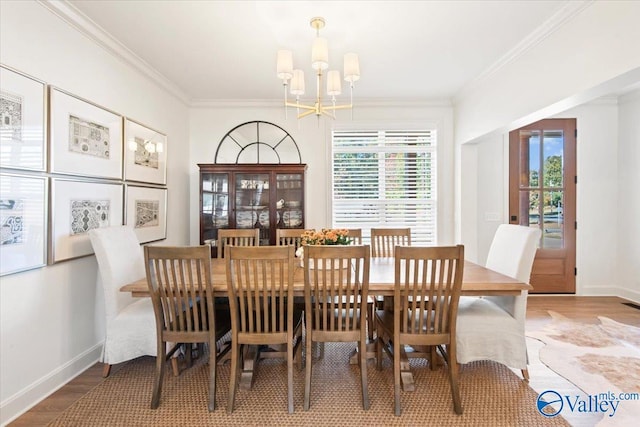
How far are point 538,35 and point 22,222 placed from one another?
3.96 metres

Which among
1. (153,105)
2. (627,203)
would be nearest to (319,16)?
(153,105)

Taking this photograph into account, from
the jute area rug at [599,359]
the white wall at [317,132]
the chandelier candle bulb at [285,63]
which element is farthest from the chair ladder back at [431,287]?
the white wall at [317,132]

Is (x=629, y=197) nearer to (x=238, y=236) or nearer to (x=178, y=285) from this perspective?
(x=238, y=236)

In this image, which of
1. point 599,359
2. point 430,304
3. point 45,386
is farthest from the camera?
point 599,359

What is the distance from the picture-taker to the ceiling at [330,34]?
213cm

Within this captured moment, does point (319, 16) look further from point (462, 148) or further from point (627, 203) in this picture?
point (627, 203)

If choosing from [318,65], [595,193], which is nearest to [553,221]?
[595,193]

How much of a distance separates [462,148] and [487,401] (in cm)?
297

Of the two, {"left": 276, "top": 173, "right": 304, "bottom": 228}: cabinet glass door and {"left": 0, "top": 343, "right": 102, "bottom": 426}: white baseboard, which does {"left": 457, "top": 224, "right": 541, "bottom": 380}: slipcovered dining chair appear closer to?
{"left": 276, "top": 173, "right": 304, "bottom": 228}: cabinet glass door

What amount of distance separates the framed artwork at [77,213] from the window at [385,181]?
8.50ft

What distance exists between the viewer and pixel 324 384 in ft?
6.97

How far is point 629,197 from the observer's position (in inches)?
153

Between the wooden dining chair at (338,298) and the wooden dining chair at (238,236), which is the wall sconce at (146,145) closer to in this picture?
the wooden dining chair at (238,236)

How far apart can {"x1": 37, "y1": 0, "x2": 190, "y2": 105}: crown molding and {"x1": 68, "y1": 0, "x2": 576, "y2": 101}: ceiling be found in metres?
0.05
